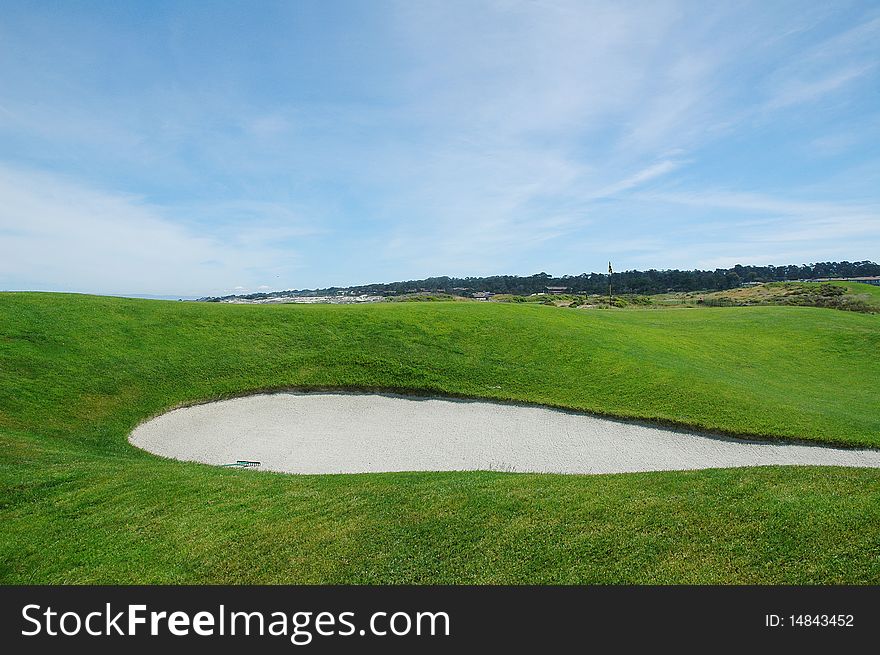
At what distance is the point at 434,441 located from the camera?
59.7 ft

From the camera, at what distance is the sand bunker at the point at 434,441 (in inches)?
630

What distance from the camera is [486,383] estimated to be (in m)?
23.4

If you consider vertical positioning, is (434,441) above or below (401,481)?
below

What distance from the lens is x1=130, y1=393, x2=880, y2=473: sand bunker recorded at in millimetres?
15992

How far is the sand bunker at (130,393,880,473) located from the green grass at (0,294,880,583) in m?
1.08

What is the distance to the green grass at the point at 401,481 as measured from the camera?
700cm

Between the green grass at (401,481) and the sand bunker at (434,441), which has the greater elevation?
the green grass at (401,481)

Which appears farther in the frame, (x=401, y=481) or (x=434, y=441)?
(x=434, y=441)

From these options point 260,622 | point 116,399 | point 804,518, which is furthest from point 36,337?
point 804,518

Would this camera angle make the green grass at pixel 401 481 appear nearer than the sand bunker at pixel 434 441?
Yes

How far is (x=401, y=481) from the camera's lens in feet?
36.2

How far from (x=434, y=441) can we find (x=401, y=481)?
23.7 ft

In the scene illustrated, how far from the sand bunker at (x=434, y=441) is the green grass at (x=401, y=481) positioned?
1.08 m

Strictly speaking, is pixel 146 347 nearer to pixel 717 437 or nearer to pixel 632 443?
pixel 632 443
